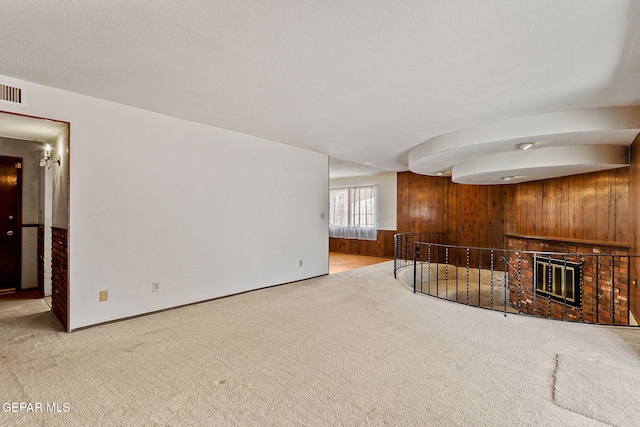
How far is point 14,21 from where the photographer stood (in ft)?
6.56

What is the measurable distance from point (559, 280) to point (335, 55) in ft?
18.1

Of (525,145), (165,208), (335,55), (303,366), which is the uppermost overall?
(335,55)

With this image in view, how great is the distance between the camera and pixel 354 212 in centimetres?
988

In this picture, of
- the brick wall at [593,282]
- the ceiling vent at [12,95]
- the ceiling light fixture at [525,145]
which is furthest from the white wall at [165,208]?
the brick wall at [593,282]

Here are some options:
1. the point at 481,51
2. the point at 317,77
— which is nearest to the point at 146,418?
the point at 317,77

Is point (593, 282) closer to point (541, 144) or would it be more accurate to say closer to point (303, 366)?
point (541, 144)

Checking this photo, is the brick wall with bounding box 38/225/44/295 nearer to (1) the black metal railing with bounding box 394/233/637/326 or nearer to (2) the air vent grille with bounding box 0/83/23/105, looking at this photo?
(2) the air vent grille with bounding box 0/83/23/105

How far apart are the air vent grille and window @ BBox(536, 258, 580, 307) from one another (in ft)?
22.2

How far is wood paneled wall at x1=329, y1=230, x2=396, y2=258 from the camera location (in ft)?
29.6

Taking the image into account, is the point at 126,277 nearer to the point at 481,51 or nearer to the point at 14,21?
the point at 14,21

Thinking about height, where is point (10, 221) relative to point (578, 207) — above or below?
below

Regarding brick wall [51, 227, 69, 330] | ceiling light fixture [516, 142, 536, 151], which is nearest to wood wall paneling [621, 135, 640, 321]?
ceiling light fixture [516, 142, 536, 151]

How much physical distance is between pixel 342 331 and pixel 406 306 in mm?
1269

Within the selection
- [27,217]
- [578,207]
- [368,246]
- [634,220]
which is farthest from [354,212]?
[27,217]
